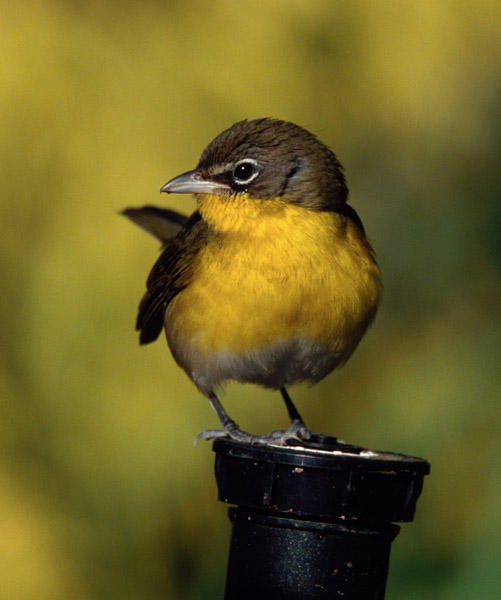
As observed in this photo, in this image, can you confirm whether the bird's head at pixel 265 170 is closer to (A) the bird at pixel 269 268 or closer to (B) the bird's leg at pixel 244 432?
(A) the bird at pixel 269 268

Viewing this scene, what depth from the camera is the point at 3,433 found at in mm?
4199

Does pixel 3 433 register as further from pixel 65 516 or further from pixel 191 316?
pixel 191 316

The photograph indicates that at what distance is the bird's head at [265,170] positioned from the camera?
10.3ft

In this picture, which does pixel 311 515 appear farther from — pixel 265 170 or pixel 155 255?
pixel 155 255

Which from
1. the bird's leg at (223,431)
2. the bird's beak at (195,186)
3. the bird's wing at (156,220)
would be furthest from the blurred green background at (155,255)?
the bird's beak at (195,186)

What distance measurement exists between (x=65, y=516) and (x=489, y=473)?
1.85 metres

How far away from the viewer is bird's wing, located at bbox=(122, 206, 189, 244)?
4121 millimetres

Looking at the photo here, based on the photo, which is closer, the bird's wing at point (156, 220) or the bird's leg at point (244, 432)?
the bird's leg at point (244, 432)

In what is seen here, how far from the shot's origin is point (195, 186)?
3.17 meters

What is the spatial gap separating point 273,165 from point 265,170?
3cm

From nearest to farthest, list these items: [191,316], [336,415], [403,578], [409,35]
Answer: [191,316] < [403,578] < [336,415] < [409,35]

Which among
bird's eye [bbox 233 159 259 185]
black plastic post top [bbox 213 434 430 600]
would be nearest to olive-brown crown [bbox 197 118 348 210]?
bird's eye [bbox 233 159 259 185]

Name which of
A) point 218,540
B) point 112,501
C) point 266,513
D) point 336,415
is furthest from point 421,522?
point 266,513

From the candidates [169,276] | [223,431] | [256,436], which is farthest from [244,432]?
[169,276]
